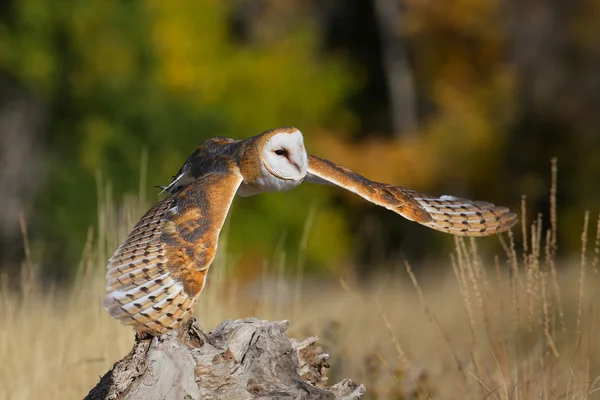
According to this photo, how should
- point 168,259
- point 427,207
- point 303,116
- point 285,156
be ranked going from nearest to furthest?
point 168,259 < point 285,156 < point 427,207 < point 303,116

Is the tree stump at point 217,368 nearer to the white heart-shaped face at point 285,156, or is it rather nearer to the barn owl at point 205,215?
the barn owl at point 205,215

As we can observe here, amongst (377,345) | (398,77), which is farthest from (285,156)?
(398,77)

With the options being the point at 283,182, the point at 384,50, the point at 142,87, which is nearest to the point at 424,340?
the point at 283,182

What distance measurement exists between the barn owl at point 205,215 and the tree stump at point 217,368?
221 millimetres

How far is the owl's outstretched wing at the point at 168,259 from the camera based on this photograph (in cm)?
380

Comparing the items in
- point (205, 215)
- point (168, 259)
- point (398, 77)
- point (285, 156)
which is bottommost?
point (168, 259)

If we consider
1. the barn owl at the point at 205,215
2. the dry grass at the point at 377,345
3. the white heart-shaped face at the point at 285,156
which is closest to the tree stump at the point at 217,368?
the barn owl at the point at 205,215

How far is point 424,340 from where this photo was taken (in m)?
9.84

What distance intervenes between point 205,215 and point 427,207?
1.18 m

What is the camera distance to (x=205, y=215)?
4078 mm

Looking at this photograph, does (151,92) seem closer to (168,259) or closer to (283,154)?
(283,154)

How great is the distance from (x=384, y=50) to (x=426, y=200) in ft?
61.8

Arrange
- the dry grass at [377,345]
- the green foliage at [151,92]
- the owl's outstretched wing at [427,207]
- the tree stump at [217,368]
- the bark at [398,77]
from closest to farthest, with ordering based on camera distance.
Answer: the tree stump at [217,368], the owl's outstretched wing at [427,207], the dry grass at [377,345], the green foliage at [151,92], the bark at [398,77]

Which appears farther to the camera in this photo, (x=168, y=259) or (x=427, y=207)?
(x=427, y=207)
